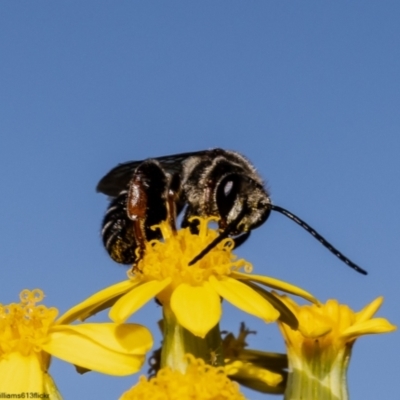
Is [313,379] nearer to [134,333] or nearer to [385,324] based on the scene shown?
[385,324]

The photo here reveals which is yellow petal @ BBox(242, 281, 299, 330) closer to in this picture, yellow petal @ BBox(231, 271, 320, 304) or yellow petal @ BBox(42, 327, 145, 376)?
yellow petal @ BBox(231, 271, 320, 304)

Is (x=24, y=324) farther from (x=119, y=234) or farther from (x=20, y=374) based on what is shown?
(x=119, y=234)

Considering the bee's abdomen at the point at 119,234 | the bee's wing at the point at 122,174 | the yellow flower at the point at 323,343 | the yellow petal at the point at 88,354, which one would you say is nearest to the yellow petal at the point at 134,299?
the yellow petal at the point at 88,354

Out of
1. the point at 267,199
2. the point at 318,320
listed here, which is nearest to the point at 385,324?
the point at 318,320

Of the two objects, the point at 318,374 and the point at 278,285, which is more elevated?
the point at 278,285

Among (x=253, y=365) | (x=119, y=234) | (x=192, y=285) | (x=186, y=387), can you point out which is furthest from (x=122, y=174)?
(x=186, y=387)

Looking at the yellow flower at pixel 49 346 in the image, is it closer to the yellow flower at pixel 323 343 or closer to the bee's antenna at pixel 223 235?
the bee's antenna at pixel 223 235
